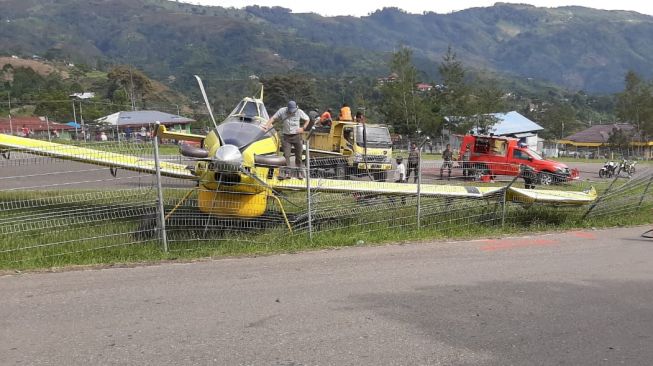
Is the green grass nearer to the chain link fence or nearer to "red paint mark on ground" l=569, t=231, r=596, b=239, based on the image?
the chain link fence

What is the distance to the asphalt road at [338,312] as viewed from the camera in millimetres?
4375

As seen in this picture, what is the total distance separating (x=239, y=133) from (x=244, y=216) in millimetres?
1466

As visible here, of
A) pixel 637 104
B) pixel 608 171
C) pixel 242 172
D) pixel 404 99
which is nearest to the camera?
pixel 242 172

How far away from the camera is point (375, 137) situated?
2061cm

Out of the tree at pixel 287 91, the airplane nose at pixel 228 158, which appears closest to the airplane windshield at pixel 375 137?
the airplane nose at pixel 228 158

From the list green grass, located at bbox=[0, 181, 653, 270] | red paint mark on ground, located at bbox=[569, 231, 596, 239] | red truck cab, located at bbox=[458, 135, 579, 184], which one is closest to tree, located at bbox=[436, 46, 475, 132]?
red truck cab, located at bbox=[458, 135, 579, 184]

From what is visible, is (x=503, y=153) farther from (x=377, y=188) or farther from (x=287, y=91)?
(x=287, y=91)

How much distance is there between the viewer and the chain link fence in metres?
7.88

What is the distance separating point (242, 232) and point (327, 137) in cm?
1186

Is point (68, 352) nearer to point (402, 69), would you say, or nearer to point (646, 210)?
point (646, 210)

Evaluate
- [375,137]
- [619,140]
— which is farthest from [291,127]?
[619,140]

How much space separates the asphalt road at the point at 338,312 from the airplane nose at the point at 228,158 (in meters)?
1.53

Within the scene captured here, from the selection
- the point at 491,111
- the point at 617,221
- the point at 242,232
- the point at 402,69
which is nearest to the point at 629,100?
the point at 491,111

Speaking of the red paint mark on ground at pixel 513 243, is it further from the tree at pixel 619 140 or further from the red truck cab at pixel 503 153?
the tree at pixel 619 140
